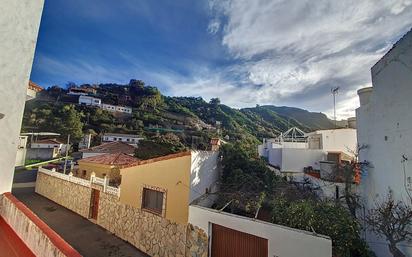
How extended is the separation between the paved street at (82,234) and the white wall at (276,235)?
4.40m

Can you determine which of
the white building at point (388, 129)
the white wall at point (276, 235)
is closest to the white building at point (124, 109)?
the white wall at point (276, 235)

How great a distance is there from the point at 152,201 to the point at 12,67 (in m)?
8.74

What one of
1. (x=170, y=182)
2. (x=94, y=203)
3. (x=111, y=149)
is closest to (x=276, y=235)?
(x=170, y=182)

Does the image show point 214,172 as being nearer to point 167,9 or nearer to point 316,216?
point 316,216

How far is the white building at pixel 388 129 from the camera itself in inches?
329

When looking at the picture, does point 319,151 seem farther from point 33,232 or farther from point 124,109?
point 124,109

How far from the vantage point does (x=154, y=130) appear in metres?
61.8

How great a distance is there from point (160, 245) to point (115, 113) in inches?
2649

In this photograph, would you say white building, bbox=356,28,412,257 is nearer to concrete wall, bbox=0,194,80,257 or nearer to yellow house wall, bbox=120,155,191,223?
yellow house wall, bbox=120,155,191,223

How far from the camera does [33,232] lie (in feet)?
7.60

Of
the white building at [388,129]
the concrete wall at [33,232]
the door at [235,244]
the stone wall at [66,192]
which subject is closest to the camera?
the concrete wall at [33,232]

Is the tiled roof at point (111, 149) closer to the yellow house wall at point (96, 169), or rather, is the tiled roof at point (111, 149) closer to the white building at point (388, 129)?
the yellow house wall at point (96, 169)

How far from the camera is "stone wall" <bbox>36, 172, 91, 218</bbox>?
14789 mm

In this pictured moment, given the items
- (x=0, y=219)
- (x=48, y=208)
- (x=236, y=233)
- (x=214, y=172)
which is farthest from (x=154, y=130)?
(x=0, y=219)
